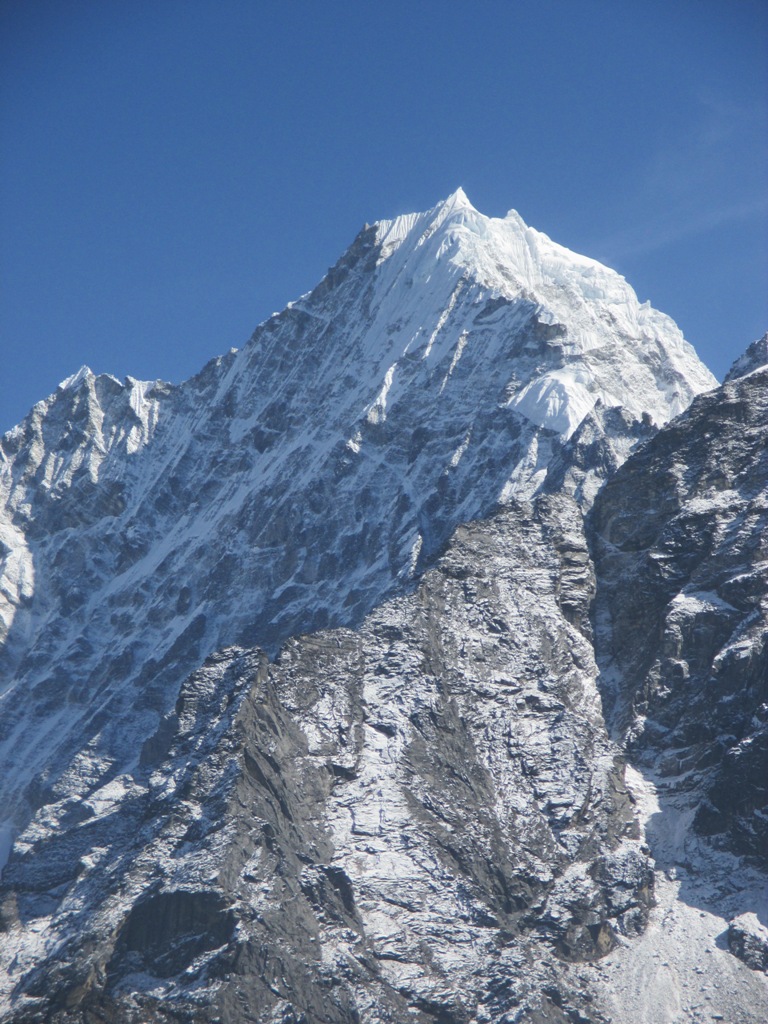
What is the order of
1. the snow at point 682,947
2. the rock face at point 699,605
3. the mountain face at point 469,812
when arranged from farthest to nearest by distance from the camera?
the rock face at point 699,605 < the snow at point 682,947 < the mountain face at point 469,812

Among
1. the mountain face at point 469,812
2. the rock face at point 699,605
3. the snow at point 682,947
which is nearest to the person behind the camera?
the mountain face at point 469,812

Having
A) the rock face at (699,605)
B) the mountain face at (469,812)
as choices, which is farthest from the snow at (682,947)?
the rock face at (699,605)

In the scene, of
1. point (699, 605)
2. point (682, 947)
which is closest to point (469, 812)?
point (682, 947)

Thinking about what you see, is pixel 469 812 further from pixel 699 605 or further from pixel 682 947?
pixel 699 605

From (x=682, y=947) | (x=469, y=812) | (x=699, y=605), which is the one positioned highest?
(x=699, y=605)

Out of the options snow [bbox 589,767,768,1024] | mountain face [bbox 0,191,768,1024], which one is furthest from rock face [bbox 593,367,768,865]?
snow [bbox 589,767,768,1024]

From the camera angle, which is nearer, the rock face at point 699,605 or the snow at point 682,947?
the snow at point 682,947

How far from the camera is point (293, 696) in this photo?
15475 cm

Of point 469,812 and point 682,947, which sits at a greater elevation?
point 469,812

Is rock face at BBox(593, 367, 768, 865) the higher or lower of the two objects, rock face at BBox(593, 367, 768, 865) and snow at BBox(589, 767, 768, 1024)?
the higher

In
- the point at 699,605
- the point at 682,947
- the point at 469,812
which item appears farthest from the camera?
the point at 699,605

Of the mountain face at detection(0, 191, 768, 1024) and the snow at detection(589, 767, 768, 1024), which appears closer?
the mountain face at detection(0, 191, 768, 1024)

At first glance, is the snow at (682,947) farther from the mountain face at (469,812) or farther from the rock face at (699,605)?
the rock face at (699,605)

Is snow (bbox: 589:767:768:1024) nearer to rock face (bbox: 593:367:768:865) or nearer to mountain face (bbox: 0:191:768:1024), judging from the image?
mountain face (bbox: 0:191:768:1024)
